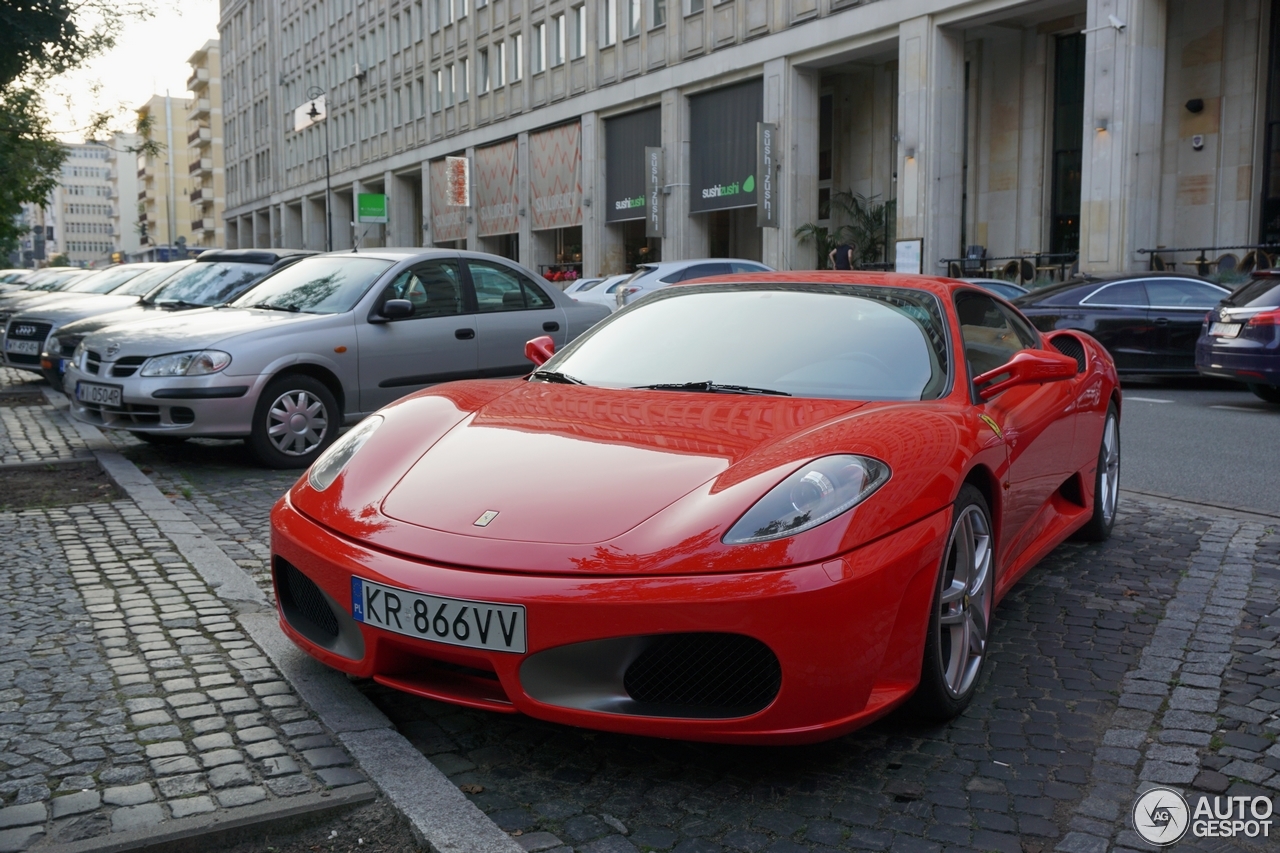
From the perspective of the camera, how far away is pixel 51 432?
32.8 ft

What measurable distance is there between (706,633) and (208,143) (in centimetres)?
11446

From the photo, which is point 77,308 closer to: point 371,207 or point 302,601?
point 302,601

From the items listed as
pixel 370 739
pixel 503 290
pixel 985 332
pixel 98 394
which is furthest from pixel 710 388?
pixel 503 290

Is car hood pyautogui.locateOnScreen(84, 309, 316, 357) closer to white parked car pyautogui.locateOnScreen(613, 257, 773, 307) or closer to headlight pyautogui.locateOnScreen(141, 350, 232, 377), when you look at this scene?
headlight pyautogui.locateOnScreen(141, 350, 232, 377)

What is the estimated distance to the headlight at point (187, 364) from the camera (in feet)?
25.2

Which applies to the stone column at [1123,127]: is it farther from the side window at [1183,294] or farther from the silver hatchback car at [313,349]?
the silver hatchback car at [313,349]

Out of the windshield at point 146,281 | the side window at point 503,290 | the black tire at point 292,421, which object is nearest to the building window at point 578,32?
the windshield at point 146,281

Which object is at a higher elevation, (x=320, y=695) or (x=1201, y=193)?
(x=1201, y=193)

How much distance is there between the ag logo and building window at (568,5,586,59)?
41021 millimetres

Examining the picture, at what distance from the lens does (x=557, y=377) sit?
4.35m

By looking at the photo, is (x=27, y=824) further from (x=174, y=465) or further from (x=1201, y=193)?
(x=1201, y=193)

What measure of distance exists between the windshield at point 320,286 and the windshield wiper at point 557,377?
4346 millimetres

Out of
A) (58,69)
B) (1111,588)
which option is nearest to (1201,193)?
(58,69)

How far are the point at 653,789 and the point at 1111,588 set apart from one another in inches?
108
